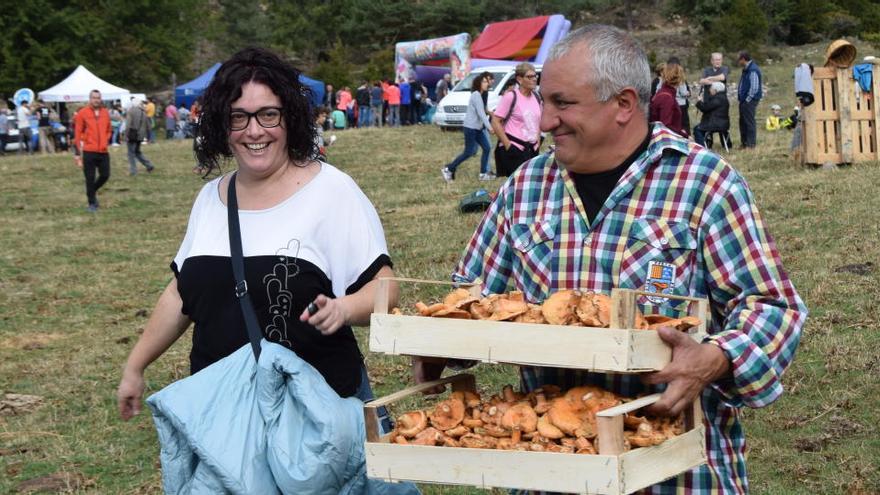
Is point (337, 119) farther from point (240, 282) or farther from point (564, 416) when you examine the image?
point (564, 416)

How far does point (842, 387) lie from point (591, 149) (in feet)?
14.9

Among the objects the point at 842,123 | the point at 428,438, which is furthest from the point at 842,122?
the point at 428,438

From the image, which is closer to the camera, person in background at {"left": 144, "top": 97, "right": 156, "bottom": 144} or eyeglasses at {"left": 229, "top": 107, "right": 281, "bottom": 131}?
eyeglasses at {"left": 229, "top": 107, "right": 281, "bottom": 131}

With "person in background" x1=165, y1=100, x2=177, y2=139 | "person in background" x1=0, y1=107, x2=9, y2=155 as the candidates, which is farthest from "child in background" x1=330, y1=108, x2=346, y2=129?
"person in background" x1=0, y1=107, x2=9, y2=155

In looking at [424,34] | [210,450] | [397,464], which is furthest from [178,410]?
[424,34]

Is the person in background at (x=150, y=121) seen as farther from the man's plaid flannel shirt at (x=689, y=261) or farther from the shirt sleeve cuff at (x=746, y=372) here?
the shirt sleeve cuff at (x=746, y=372)

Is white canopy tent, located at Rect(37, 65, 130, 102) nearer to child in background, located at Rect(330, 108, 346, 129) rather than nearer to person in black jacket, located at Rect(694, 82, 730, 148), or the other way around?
child in background, located at Rect(330, 108, 346, 129)

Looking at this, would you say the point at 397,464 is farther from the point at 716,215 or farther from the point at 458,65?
the point at 458,65

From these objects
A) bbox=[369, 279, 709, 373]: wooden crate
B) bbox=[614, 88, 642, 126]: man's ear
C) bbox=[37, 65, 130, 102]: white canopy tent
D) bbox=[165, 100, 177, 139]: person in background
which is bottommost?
bbox=[165, 100, 177, 139]: person in background

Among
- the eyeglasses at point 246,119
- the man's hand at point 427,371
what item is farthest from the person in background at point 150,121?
the man's hand at point 427,371

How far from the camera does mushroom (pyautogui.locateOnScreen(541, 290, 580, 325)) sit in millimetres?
2832

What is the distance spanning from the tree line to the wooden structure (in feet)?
162

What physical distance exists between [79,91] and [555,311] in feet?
153

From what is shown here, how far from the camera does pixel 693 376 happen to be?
2.86m
